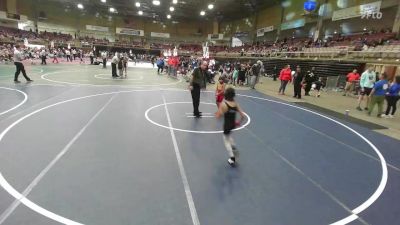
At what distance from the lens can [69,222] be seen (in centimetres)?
348

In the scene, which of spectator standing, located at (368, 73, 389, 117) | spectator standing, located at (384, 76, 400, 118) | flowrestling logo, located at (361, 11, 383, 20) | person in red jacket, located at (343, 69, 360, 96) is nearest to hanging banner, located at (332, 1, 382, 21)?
flowrestling logo, located at (361, 11, 383, 20)

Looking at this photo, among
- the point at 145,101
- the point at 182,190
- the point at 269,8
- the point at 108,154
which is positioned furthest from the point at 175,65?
the point at 269,8

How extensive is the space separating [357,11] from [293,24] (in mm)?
11587

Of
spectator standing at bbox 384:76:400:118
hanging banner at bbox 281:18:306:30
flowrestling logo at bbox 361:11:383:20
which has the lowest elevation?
spectator standing at bbox 384:76:400:118

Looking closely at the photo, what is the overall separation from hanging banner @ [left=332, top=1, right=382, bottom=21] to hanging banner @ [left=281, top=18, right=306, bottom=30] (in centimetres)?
584

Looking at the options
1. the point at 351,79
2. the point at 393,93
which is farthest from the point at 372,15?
the point at 393,93

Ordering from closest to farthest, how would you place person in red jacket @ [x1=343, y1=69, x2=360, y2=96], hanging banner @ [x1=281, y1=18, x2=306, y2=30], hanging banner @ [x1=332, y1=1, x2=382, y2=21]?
person in red jacket @ [x1=343, y1=69, x2=360, y2=96]
hanging banner @ [x1=332, y1=1, x2=382, y2=21]
hanging banner @ [x1=281, y1=18, x2=306, y2=30]

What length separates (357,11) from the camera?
2844 centimetres

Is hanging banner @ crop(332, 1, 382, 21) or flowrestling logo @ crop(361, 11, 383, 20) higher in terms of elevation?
hanging banner @ crop(332, 1, 382, 21)

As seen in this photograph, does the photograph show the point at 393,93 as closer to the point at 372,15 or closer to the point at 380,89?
the point at 380,89

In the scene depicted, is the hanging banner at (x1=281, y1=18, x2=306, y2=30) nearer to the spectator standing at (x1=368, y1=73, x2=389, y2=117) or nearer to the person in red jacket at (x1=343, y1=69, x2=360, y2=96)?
the person in red jacket at (x1=343, y1=69, x2=360, y2=96)

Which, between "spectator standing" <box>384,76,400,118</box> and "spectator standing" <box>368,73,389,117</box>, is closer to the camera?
"spectator standing" <box>368,73,389,117</box>

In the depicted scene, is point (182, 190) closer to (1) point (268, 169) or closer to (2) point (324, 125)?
(1) point (268, 169)

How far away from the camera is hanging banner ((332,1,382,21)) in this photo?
1047 inches
